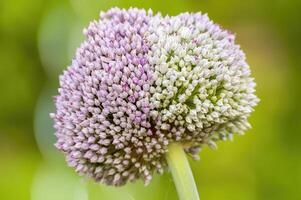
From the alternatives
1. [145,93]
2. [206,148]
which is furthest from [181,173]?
[206,148]

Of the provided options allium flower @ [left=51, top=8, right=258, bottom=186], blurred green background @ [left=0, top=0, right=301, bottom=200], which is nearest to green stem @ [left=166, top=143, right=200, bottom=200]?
allium flower @ [left=51, top=8, right=258, bottom=186]

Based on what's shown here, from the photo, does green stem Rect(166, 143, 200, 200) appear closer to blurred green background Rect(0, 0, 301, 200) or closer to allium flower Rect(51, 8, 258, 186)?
allium flower Rect(51, 8, 258, 186)

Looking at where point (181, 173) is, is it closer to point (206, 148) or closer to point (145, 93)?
point (145, 93)

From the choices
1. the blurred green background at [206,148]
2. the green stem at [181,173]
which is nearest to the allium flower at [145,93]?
the green stem at [181,173]

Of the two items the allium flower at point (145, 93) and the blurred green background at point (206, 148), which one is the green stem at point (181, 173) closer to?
the allium flower at point (145, 93)

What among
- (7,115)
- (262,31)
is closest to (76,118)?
(262,31)

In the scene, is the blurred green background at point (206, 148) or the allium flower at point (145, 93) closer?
the allium flower at point (145, 93)
